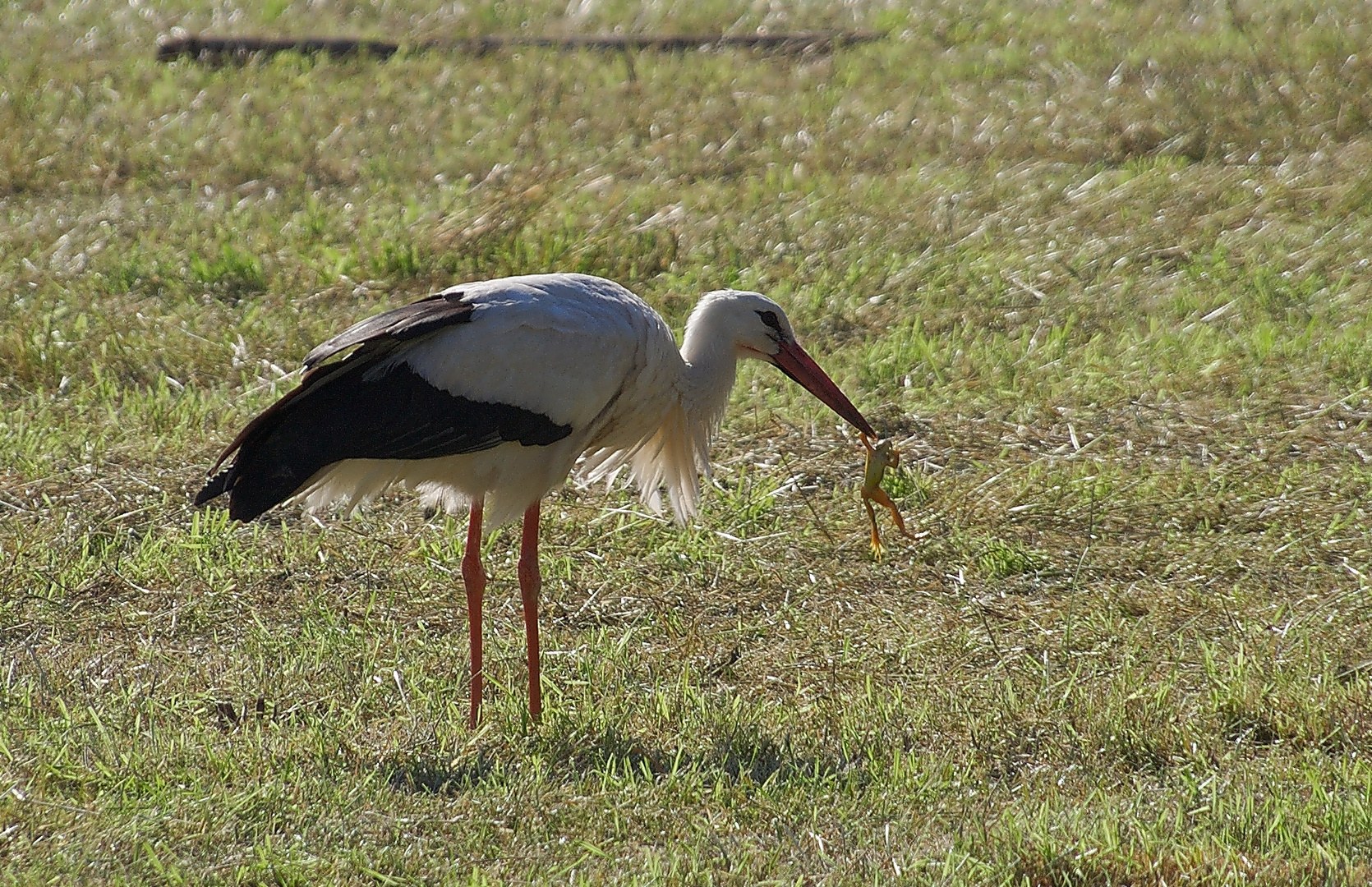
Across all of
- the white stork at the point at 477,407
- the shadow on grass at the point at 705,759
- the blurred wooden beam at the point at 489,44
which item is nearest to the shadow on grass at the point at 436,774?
the shadow on grass at the point at 705,759

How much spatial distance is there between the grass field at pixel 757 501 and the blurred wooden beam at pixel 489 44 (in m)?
0.39

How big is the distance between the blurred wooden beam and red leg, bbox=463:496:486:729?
6.64 m

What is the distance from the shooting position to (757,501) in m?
4.90

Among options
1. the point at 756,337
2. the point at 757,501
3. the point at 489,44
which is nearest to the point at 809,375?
the point at 756,337

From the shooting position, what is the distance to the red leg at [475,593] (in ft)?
12.5

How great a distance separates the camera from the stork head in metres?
4.34

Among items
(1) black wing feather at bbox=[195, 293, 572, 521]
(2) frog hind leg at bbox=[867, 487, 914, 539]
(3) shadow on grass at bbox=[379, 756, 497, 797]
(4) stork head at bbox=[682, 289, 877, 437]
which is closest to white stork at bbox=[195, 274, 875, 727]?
(1) black wing feather at bbox=[195, 293, 572, 521]

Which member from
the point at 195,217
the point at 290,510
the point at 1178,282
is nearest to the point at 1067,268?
the point at 1178,282

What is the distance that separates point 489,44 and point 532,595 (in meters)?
7.37

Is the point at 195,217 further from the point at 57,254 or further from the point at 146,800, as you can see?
the point at 146,800

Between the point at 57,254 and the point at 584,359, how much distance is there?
14.0 ft

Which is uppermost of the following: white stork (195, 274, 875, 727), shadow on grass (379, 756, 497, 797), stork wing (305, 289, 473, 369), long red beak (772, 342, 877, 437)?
stork wing (305, 289, 473, 369)

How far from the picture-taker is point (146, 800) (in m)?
3.14

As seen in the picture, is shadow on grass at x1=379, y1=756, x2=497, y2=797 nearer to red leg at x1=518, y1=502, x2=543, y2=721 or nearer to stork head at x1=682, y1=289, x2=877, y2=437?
red leg at x1=518, y1=502, x2=543, y2=721
